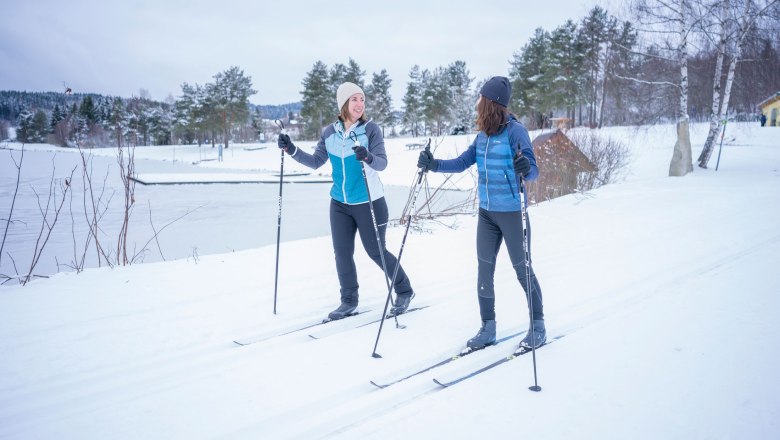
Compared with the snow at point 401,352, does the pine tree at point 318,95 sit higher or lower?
higher

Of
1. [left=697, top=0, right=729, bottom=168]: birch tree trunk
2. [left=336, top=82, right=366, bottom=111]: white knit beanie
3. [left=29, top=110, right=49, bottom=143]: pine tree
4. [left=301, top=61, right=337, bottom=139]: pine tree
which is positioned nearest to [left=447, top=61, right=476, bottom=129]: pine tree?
[left=301, top=61, right=337, bottom=139]: pine tree

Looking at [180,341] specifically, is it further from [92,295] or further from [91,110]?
[91,110]

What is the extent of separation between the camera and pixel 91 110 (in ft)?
138

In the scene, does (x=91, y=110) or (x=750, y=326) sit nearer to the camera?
(x=750, y=326)

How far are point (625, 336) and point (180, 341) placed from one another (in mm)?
2938

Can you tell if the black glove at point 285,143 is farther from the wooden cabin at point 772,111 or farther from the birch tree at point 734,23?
the wooden cabin at point 772,111

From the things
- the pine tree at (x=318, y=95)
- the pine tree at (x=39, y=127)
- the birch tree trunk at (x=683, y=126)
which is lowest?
the birch tree trunk at (x=683, y=126)

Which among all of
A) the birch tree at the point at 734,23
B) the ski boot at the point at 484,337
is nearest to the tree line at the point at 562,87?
the birch tree at the point at 734,23

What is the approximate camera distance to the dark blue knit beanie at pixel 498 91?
255 centimetres

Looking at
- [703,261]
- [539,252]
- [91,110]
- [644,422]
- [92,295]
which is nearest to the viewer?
[644,422]

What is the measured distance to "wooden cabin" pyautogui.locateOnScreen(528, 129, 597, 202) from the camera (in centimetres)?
996

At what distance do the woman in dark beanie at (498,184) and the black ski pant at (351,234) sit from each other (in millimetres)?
624

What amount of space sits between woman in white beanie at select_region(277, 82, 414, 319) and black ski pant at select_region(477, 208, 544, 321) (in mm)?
710

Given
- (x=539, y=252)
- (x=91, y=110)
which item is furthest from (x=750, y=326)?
(x=91, y=110)
